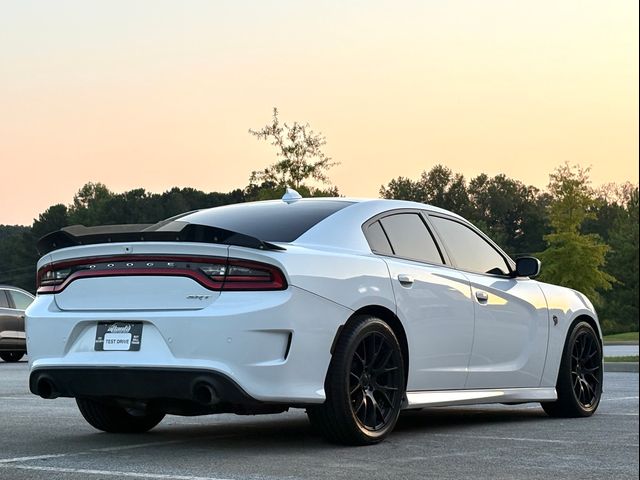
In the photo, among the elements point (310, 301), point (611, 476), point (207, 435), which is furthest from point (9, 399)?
point (611, 476)

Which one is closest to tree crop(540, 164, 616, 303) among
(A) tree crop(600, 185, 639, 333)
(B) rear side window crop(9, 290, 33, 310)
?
(A) tree crop(600, 185, 639, 333)

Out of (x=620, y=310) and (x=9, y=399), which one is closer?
(x=9, y=399)

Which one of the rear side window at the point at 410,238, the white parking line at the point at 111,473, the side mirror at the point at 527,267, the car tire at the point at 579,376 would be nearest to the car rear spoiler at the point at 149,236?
the rear side window at the point at 410,238

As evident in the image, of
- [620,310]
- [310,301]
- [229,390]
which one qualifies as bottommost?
[620,310]

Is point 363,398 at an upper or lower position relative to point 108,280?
lower

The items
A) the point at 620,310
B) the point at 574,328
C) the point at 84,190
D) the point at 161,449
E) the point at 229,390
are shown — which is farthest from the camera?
the point at 84,190

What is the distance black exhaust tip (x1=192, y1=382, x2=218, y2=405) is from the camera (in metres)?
6.55

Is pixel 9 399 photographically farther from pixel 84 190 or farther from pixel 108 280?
pixel 84 190

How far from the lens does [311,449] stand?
6930 millimetres

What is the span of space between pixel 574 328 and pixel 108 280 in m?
4.32

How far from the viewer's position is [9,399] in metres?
11.8

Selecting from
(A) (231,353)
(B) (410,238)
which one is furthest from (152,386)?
(B) (410,238)

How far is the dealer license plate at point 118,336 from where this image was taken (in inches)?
268

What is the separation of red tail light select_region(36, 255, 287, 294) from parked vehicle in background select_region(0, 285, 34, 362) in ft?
59.0
